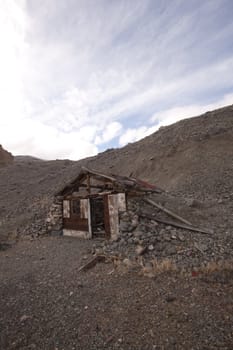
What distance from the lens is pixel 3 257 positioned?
10.7 meters

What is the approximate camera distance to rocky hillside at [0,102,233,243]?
58.5 ft

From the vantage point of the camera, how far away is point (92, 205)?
43.1ft

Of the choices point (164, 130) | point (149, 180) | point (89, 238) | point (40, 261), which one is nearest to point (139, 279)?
point (40, 261)

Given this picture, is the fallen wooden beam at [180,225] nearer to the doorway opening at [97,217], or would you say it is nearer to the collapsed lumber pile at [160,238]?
the collapsed lumber pile at [160,238]

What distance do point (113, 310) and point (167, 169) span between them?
19.7 m

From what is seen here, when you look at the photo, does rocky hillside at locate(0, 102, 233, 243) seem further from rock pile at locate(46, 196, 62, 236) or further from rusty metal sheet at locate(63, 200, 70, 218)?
rusty metal sheet at locate(63, 200, 70, 218)

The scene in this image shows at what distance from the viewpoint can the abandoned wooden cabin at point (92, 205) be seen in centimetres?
1073

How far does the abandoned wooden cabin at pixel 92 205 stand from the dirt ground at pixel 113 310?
10.2 feet

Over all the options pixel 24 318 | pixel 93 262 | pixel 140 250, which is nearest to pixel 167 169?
pixel 140 250

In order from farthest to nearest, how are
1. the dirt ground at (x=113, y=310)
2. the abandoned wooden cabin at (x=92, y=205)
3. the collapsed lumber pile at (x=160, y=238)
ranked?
1. the abandoned wooden cabin at (x=92, y=205)
2. the collapsed lumber pile at (x=160, y=238)
3. the dirt ground at (x=113, y=310)

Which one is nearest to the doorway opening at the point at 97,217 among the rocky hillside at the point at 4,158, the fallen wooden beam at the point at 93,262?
the fallen wooden beam at the point at 93,262

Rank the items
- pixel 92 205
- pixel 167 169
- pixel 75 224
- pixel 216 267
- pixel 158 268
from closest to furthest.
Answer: pixel 216 267 → pixel 158 268 → pixel 75 224 → pixel 92 205 → pixel 167 169

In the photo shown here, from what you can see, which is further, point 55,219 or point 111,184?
point 55,219

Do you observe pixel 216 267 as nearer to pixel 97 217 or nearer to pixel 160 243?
pixel 160 243
